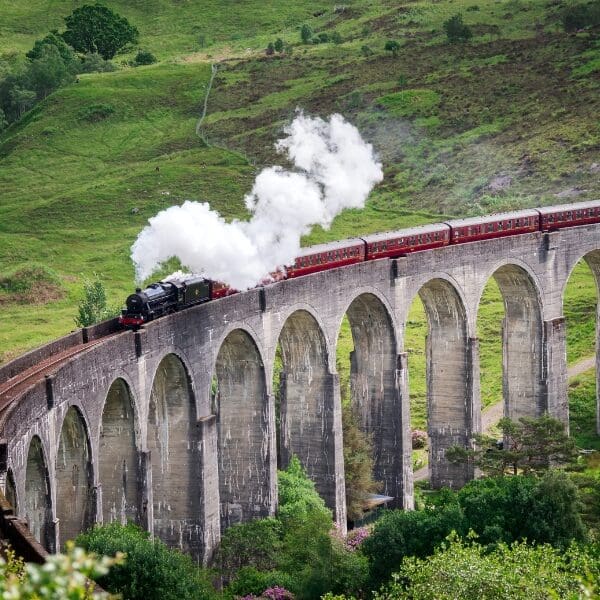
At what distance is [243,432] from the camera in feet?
186

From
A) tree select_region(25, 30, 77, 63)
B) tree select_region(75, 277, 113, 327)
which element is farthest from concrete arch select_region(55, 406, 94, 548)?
tree select_region(25, 30, 77, 63)

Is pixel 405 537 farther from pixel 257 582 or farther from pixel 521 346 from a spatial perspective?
pixel 521 346

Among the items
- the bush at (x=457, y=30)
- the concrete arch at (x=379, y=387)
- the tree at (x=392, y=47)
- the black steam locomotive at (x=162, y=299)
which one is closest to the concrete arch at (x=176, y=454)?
the black steam locomotive at (x=162, y=299)

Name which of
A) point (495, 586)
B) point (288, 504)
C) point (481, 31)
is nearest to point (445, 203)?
point (481, 31)

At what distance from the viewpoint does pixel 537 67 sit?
391 feet

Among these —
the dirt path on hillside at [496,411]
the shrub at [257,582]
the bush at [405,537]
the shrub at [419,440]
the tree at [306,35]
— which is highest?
the tree at [306,35]

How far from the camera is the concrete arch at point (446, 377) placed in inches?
2598

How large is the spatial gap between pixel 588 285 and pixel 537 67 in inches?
1403

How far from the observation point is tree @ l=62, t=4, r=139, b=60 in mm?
148875

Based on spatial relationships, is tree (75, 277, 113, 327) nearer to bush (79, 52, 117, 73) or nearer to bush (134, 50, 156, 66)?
bush (79, 52, 117, 73)

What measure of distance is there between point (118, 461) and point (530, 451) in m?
18.6

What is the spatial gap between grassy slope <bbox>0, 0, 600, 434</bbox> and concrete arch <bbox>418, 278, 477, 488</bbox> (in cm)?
1257

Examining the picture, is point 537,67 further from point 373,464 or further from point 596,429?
point 373,464

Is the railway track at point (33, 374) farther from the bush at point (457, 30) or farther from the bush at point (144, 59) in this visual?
the bush at point (144, 59)
